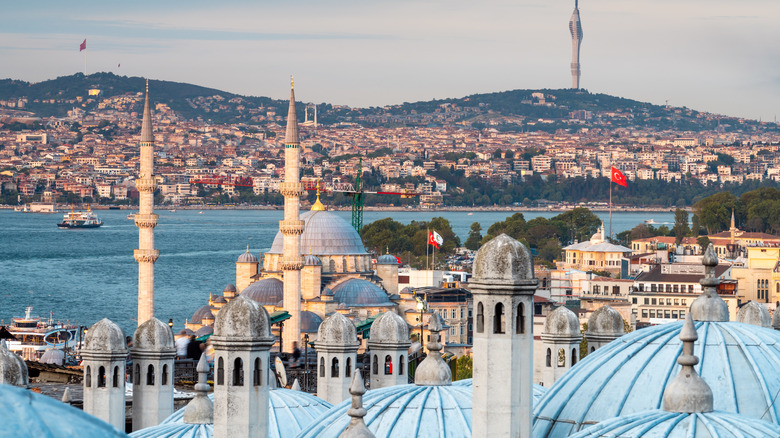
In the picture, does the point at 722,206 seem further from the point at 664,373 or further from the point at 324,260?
the point at 664,373

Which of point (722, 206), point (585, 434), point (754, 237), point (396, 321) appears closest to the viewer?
point (585, 434)

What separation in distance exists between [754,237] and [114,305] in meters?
38.6

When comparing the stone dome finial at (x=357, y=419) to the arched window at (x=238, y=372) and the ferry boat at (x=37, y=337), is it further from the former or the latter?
the ferry boat at (x=37, y=337)

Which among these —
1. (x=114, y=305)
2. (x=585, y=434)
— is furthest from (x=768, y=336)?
(x=114, y=305)

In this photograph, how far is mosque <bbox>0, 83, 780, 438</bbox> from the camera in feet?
29.0

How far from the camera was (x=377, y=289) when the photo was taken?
49344 mm

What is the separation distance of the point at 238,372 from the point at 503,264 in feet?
7.91

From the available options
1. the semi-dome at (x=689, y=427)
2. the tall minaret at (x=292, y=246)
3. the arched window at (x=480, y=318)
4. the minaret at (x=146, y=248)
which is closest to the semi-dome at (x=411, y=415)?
the semi-dome at (x=689, y=427)

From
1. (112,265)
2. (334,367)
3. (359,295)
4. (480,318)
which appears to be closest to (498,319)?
(480,318)

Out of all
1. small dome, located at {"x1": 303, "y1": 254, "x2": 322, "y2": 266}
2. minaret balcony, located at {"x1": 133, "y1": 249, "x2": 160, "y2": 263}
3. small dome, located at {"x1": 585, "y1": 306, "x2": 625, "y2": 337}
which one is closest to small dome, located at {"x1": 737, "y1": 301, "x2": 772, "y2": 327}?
small dome, located at {"x1": 585, "y1": 306, "x2": 625, "y2": 337}

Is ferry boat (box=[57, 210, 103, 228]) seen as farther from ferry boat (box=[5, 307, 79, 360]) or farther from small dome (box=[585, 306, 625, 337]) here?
small dome (box=[585, 306, 625, 337])

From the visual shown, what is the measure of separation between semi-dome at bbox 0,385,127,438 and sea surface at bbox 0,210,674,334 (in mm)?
53926

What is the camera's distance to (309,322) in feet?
144

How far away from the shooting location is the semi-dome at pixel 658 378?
1014 cm
